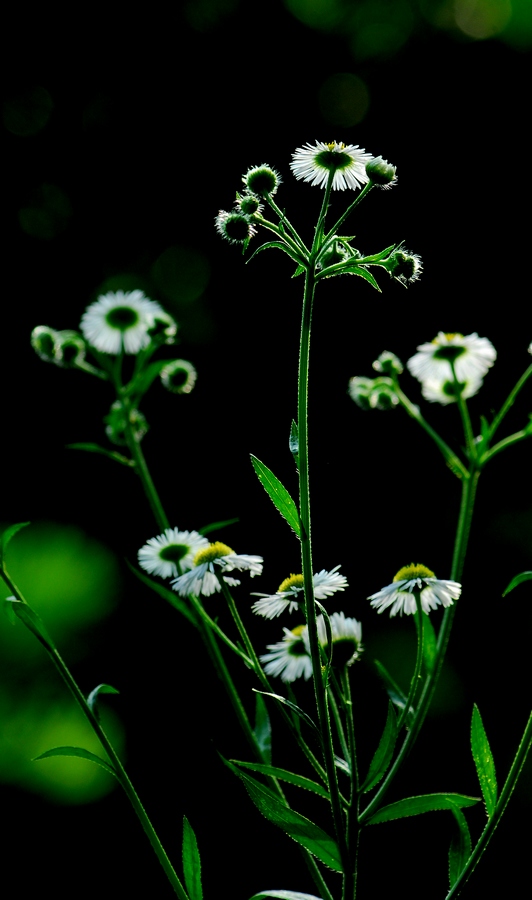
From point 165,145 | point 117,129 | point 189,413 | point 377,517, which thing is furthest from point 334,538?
point 117,129

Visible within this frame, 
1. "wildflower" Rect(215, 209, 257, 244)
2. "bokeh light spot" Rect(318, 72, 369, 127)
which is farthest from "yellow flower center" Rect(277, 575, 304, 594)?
"bokeh light spot" Rect(318, 72, 369, 127)

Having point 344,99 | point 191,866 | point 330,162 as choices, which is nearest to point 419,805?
point 191,866

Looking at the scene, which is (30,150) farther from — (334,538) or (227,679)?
(227,679)

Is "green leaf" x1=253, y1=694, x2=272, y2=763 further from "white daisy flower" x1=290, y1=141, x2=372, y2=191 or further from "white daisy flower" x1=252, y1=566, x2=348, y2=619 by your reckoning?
"white daisy flower" x1=290, y1=141, x2=372, y2=191

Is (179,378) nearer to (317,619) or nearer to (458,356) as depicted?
(458,356)

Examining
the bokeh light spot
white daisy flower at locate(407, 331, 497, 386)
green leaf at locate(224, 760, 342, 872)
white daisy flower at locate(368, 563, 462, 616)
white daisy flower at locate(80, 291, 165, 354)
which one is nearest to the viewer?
green leaf at locate(224, 760, 342, 872)

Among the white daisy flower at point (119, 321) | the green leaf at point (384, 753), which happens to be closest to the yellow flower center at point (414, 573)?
the green leaf at point (384, 753)
